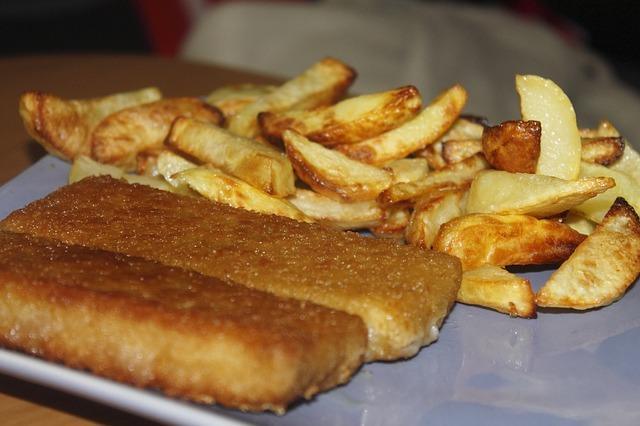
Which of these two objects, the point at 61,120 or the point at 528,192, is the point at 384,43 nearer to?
the point at 61,120

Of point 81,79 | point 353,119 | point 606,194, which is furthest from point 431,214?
point 81,79

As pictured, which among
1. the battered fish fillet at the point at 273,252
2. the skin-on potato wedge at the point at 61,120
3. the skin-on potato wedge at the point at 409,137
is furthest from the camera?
the skin-on potato wedge at the point at 61,120

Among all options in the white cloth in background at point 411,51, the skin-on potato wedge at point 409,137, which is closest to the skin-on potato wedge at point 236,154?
the skin-on potato wedge at point 409,137

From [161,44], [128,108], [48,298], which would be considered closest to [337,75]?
[128,108]

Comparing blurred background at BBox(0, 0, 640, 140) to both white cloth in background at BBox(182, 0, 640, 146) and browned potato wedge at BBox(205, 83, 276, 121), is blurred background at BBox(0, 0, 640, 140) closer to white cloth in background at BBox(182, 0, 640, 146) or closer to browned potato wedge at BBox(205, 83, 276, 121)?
white cloth in background at BBox(182, 0, 640, 146)

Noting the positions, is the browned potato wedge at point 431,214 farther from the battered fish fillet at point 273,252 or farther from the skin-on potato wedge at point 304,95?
the skin-on potato wedge at point 304,95

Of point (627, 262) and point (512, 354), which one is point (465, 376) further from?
point (627, 262)
